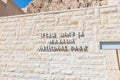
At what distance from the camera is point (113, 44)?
397cm

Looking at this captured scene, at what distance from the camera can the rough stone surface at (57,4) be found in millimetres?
22688

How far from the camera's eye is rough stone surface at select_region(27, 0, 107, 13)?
22688 mm

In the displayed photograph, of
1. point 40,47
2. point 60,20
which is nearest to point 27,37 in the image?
point 40,47

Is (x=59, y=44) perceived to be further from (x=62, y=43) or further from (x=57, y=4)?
(x=57, y=4)

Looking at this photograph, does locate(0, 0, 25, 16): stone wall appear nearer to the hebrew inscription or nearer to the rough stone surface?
the hebrew inscription

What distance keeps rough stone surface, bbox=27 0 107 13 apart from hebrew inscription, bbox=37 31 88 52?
18580 mm

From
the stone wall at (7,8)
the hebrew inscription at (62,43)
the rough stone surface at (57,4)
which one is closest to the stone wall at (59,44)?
the hebrew inscription at (62,43)

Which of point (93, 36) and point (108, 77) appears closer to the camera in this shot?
point (108, 77)

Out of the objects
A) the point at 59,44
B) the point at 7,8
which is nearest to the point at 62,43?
the point at 59,44

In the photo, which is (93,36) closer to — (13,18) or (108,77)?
(108,77)

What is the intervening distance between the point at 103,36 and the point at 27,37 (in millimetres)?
2579

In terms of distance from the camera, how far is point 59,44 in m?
4.53

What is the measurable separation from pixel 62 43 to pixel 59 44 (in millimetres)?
106

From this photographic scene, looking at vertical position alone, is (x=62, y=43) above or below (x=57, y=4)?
below
